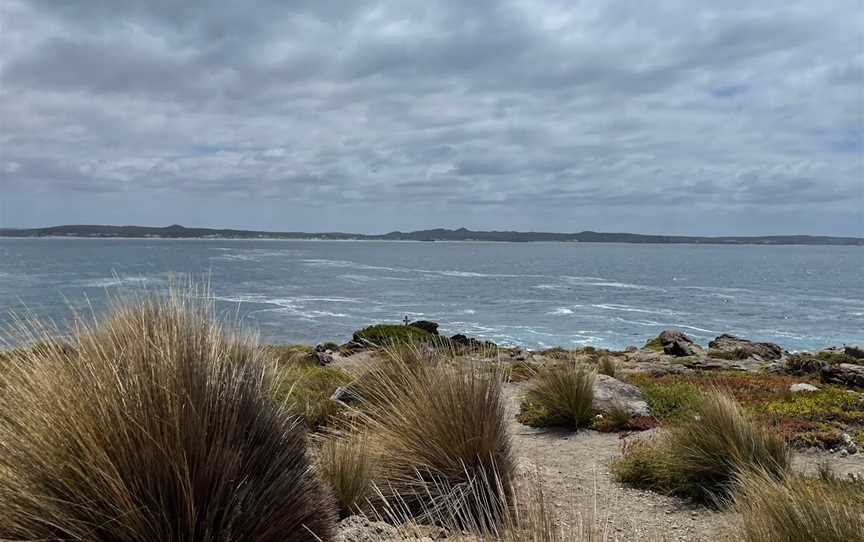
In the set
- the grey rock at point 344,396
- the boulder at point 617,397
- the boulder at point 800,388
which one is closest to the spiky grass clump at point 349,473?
the grey rock at point 344,396

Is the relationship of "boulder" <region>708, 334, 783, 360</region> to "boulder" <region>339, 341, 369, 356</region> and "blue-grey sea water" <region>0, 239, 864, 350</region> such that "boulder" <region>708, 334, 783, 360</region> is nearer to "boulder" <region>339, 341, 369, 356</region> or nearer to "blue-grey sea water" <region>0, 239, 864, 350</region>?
"blue-grey sea water" <region>0, 239, 864, 350</region>

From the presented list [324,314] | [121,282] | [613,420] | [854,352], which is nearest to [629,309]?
[854,352]

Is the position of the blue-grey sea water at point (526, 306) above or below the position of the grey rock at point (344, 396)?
below

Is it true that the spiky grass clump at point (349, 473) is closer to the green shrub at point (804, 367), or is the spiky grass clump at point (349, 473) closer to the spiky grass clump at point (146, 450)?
the spiky grass clump at point (146, 450)

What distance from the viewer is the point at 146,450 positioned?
3088 millimetres

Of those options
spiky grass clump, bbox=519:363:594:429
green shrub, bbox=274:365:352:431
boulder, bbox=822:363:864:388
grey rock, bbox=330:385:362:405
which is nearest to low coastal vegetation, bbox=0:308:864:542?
green shrub, bbox=274:365:352:431

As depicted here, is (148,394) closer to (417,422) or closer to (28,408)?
(28,408)

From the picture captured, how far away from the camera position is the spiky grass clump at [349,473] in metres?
5.11

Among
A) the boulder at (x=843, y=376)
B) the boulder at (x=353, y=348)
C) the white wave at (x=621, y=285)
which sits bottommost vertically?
the white wave at (x=621, y=285)

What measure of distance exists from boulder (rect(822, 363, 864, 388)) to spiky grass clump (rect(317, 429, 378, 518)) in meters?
14.2

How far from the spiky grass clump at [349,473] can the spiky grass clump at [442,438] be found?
15 centimetres

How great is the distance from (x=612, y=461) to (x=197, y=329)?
19.1 feet

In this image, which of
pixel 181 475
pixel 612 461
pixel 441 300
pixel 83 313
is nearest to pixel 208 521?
pixel 181 475

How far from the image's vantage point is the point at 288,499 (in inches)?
141
